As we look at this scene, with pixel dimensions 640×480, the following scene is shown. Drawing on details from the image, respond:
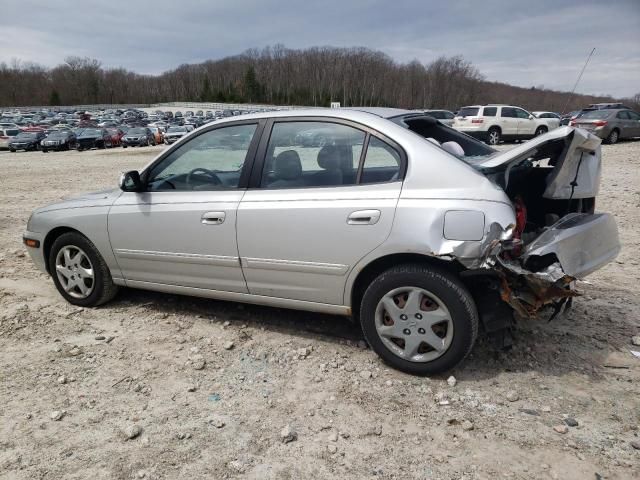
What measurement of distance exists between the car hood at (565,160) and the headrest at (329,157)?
91cm

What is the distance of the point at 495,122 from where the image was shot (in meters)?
23.7

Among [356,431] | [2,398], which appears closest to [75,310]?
[2,398]

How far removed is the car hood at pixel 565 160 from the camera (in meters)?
3.14

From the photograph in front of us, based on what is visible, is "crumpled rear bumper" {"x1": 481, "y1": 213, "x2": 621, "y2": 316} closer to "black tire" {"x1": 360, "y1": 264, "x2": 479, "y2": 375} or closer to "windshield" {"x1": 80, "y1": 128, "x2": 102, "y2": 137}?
"black tire" {"x1": 360, "y1": 264, "x2": 479, "y2": 375}

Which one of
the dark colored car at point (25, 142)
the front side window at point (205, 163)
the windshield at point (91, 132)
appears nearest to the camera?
the front side window at point (205, 163)

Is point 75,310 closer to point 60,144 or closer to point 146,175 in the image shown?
point 146,175

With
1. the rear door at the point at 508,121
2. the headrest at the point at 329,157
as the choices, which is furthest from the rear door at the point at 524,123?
the headrest at the point at 329,157

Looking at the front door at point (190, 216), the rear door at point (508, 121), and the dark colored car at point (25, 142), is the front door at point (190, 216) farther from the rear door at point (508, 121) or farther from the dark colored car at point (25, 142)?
the dark colored car at point (25, 142)

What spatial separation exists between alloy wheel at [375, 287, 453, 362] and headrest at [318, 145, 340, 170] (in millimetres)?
965

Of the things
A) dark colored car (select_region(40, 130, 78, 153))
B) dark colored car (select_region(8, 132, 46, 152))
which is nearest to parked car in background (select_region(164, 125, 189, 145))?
dark colored car (select_region(40, 130, 78, 153))

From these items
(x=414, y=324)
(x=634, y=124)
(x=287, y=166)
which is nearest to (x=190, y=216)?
(x=287, y=166)

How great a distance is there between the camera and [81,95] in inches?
5098

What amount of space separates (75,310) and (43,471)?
2.19 m

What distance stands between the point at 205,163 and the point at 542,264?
8.79 ft
